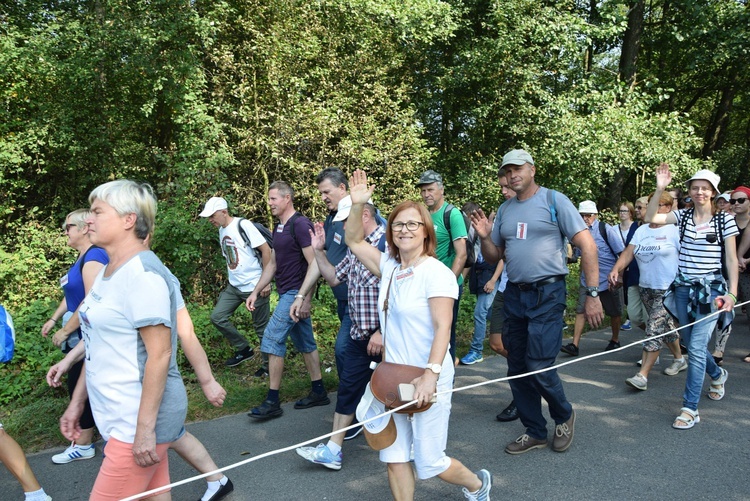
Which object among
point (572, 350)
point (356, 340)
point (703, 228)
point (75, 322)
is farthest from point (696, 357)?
point (75, 322)

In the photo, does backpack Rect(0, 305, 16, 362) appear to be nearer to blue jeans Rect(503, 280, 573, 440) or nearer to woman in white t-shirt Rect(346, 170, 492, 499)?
woman in white t-shirt Rect(346, 170, 492, 499)

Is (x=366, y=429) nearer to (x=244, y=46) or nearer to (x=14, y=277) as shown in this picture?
(x=14, y=277)

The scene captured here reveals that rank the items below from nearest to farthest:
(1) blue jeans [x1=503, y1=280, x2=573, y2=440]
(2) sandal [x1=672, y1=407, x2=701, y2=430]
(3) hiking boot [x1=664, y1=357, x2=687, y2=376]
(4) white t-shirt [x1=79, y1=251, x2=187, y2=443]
→ (4) white t-shirt [x1=79, y1=251, x2=187, y2=443] < (1) blue jeans [x1=503, y1=280, x2=573, y2=440] < (2) sandal [x1=672, y1=407, x2=701, y2=430] < (3) hiking boot [x1=664, y1=357, x2=687, y2=376]

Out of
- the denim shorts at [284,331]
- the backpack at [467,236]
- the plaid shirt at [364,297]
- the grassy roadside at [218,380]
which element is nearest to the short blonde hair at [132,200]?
the plaid shirt at [364,297]

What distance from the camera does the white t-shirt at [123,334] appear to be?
234 centimetres

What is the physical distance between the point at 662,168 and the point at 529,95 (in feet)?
32.6

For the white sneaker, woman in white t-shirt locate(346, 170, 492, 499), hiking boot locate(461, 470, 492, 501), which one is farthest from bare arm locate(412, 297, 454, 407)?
the white sneaker

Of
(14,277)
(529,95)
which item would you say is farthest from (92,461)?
(529,95)

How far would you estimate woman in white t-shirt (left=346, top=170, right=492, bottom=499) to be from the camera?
2885 mm

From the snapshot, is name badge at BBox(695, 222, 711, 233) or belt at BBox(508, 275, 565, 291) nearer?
belt at BBox(508, 275, 565, 291)

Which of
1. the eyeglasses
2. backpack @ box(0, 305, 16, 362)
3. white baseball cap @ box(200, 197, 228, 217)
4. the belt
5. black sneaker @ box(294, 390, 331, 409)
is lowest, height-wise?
black sneaker @ box(294, 390, 331, 409)

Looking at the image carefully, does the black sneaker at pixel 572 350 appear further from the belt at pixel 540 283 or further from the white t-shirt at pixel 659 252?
the belt at pixel 540 283

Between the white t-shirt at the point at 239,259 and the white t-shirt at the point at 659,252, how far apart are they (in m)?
3.87

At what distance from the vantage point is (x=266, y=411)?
16.3 feet
